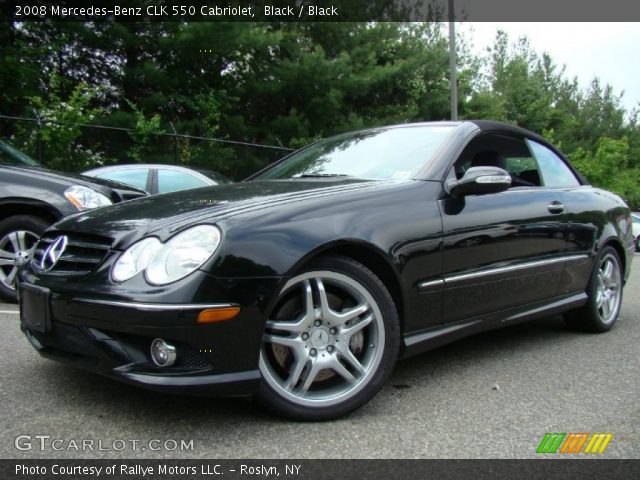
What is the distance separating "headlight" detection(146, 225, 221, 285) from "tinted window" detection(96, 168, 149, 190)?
18.5ft

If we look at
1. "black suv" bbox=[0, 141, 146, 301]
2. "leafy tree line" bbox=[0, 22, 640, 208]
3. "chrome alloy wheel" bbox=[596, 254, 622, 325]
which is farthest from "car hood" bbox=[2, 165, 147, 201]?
"leafy tree line" bbox=[0, 22, 640, 208]

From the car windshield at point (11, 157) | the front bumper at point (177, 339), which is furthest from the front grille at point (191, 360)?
the car windshield at point (11, 157)

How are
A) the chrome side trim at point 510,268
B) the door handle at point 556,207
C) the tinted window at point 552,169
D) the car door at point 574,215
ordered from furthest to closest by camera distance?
the tinted window at point 552,169 < the car door at point 574,215 < the door handle at point 556,207 < the chrome side trim at point 510,268

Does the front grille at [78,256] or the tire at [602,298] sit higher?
the front grille at [78,256]

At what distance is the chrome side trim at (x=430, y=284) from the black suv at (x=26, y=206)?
9.96 feet

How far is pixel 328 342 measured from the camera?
2643 millimetres

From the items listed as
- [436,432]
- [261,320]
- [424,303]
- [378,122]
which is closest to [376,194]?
[424,303]

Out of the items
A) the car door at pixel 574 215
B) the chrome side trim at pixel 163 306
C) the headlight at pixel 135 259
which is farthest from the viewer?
the car door at pixel 574 215

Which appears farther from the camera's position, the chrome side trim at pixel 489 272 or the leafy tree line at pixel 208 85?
the leafy tree line at pixel 208 85

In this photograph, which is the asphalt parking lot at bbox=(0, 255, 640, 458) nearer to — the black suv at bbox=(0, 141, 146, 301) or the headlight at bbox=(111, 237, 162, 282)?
the headlight at bbox=(111, 237, 162, 282)

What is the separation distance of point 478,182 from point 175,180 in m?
5.48

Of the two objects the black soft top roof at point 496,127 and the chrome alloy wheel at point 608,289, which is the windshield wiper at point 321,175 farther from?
the chrome alloy wheel at point 608,289

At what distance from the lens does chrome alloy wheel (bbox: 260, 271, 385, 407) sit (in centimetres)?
254

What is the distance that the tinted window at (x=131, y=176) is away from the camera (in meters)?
7.80
